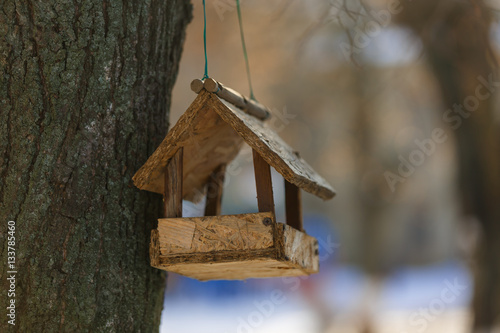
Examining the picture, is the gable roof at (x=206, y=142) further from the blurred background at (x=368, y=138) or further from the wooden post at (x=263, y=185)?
the blurred background at (x=368, y=138)

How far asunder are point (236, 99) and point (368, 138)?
7778 millimetres

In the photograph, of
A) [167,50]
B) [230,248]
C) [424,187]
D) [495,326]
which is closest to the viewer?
[230,248]

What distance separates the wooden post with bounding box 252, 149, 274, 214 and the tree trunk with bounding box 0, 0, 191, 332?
381mm

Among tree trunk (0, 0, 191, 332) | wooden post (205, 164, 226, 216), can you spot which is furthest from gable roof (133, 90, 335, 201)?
wooden post (205, 164, 226, 216)

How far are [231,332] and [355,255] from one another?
552 cm

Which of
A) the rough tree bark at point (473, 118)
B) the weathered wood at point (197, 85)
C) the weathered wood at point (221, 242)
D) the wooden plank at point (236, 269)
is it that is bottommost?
the wooden plank at point (236, 269)

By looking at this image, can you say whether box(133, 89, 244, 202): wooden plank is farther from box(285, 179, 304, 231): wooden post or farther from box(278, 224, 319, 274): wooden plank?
box(278, 224, 319, 274): wooden plank

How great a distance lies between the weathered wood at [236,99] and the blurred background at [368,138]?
53 centimetres

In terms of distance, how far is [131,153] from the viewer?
1.83m

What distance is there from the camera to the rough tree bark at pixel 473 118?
4980 millimetres

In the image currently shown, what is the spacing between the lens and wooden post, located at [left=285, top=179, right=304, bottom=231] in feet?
7.41

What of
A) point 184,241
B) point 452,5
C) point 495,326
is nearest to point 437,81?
point 452,5

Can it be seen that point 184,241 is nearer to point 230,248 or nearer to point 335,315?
point 230,248

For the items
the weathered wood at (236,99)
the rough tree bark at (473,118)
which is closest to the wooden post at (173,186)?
the weathered wood at (236,99)
